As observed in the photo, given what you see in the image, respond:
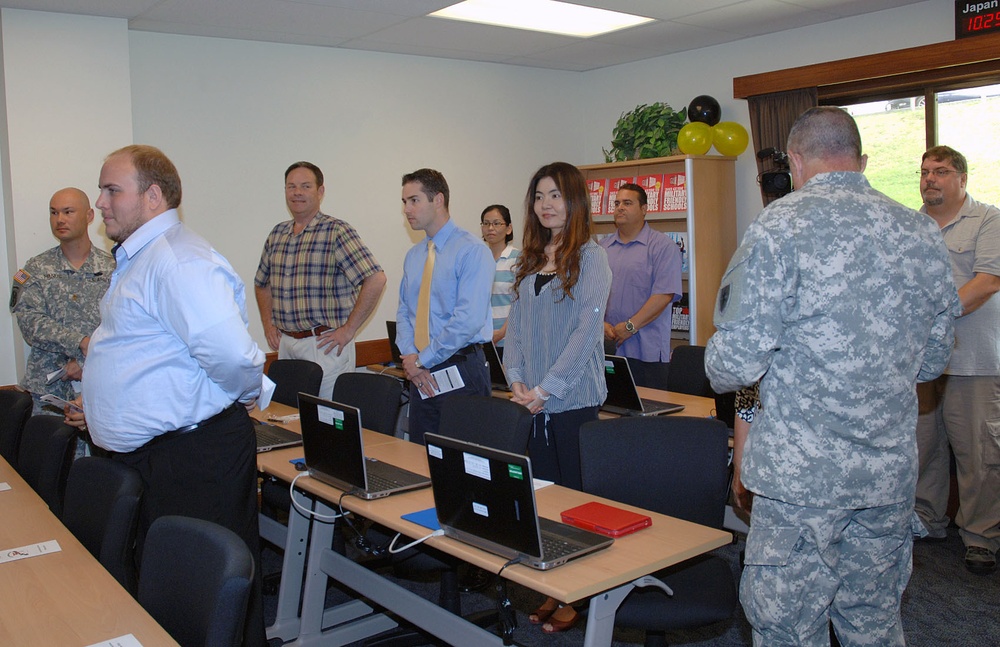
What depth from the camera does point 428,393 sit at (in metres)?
3.98

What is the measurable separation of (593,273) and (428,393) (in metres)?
1.13

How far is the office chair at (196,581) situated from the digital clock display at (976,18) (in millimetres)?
5262

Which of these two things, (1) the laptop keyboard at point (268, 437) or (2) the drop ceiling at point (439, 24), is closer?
(1) the laptop keyboard at point (268, 437)

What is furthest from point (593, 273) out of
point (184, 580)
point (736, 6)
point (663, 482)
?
point (736, 6)

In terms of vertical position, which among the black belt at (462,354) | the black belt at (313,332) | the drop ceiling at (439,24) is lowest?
the black belt at (462,354)

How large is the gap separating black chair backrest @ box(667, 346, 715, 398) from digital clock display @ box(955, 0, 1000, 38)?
2.72m

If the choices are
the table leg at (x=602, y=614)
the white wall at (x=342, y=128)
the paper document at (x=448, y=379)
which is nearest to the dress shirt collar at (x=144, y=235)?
the paper document at (x=448, y=379)

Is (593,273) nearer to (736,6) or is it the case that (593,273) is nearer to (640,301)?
(640,301)

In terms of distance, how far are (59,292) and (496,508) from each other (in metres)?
3.35

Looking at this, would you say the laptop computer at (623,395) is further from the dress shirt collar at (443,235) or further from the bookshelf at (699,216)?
the bookshelf at (699,216)

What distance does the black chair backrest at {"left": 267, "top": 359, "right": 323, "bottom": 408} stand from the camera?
432 cm

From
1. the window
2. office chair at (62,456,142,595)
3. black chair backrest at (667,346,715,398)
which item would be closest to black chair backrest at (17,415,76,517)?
office chair at (62,456,142,595)

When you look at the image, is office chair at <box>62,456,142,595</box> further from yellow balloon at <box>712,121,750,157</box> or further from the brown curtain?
yellow balloon at <box>712,121,750,157</box>

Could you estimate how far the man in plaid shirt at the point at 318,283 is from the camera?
4.84 m
